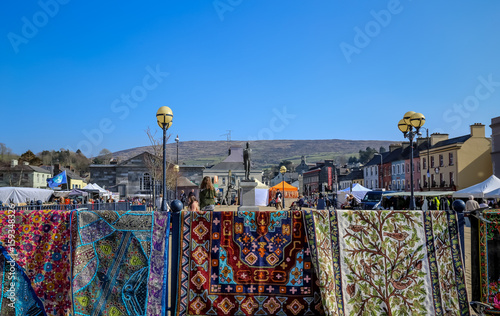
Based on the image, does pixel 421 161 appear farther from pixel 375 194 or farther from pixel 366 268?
pixel 366 268

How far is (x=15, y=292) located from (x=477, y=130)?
5181cm

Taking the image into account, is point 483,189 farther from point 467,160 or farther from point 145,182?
point 145,182

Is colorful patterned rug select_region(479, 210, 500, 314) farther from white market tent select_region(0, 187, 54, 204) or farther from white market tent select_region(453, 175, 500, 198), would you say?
white market tent select_region(0, 187, 54, 204)

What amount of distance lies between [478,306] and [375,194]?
2862cm

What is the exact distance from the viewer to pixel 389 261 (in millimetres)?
5109

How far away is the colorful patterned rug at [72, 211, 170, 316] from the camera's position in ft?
16.5

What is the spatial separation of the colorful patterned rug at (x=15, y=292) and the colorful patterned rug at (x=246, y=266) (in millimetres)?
1838

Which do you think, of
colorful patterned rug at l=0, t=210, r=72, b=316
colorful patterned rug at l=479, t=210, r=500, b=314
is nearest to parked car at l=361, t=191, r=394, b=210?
Result: colorful patterned rug at l=479, t=210, r=500, b=314

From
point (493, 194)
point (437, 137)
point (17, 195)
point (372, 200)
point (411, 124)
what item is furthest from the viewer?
point (437, 137)

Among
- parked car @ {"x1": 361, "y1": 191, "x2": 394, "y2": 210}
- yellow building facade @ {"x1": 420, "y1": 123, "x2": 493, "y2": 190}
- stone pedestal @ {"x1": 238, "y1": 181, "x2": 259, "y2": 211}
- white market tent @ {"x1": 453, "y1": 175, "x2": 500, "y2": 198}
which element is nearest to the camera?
stone pedestal @ {"x1": 238, "y1": 181, "x2": 259, "y2": 211}

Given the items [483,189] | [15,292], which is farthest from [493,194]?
[15,292]

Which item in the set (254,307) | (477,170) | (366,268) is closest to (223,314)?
(254,307)

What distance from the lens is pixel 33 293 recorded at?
200 inches

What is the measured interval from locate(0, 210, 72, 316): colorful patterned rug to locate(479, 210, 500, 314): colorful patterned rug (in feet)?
16.9
